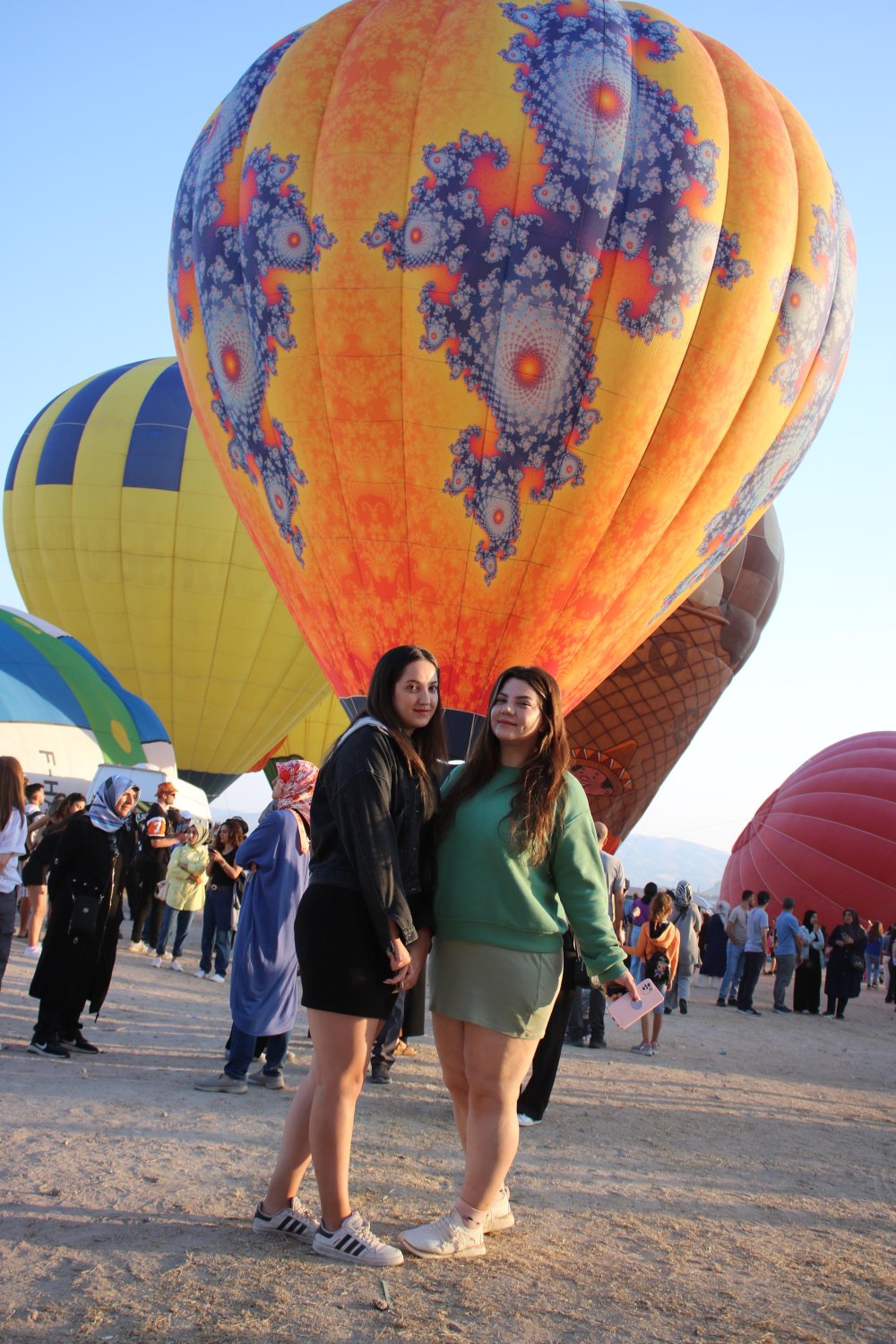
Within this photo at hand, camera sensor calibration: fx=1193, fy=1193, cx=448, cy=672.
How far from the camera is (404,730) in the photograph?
3.05m

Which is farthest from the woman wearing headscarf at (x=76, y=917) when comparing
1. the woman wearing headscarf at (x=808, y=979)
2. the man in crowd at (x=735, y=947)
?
the woman wearing headscarf at (x=808, y=979)

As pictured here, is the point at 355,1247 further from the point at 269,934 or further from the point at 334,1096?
the point at 269,934

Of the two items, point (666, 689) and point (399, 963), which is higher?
point (666, 689)

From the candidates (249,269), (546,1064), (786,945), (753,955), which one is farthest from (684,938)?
(249,269)

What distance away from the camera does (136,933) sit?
37.6ft

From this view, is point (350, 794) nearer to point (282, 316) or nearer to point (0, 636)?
point (282, 316)

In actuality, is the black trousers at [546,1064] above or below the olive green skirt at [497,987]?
below

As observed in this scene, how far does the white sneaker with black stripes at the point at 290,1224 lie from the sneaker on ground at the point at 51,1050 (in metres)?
2.64

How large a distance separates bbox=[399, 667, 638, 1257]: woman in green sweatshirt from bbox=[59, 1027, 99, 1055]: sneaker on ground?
291 cm

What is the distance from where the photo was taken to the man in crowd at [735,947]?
12.9 metres

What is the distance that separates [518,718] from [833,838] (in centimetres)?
1977

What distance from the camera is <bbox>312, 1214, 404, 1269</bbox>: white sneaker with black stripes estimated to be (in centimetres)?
286

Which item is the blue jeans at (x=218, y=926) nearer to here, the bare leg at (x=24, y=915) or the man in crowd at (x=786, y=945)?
the bare leg at (x=24, y=915)

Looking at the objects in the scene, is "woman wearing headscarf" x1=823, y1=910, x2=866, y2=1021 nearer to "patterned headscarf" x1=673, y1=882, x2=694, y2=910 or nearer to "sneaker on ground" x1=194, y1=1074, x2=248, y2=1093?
"patterned headscarf" x1=673, y1=882, x2=694, y2=910
